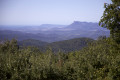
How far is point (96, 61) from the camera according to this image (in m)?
8.62

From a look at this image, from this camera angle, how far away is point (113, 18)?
348 inches

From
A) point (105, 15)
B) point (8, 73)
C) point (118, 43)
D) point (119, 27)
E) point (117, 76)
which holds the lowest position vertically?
point (117, 76)

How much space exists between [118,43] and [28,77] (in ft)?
22.5

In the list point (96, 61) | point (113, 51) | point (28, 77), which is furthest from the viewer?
point (113, 51)

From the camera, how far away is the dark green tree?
877 cm

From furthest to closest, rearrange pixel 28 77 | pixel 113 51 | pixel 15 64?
pixel 113 51 < pixel 15 64 < pixel 28 77

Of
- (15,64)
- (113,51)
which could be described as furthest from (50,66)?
(113,51)

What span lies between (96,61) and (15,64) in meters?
5.44

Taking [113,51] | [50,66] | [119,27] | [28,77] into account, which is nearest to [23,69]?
[28,77]

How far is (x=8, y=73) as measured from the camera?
18.7 feet

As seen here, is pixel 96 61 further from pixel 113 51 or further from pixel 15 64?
pixel 15 64

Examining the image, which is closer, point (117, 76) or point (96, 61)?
point (117, 76)

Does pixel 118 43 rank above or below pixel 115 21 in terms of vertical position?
below

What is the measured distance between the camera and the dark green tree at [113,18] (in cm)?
877
